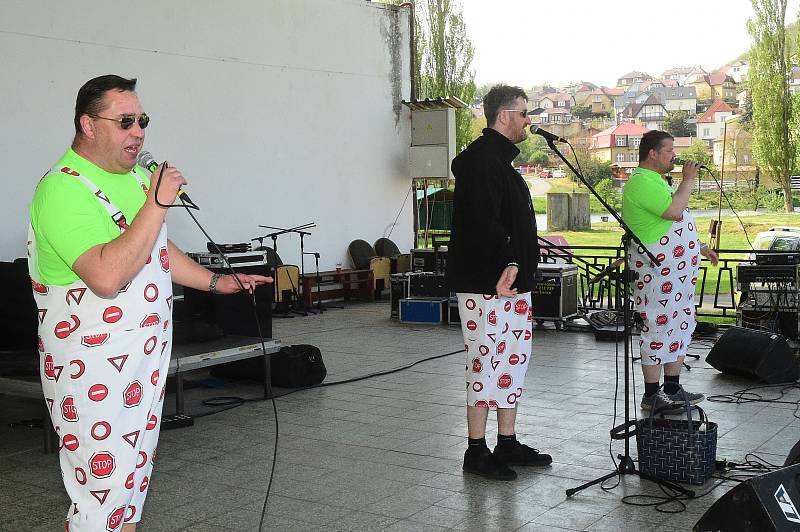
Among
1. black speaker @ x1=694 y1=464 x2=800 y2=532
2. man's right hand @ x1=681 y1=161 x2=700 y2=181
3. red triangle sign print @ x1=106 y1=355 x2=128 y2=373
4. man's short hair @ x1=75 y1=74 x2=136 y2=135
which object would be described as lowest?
black speaker @ x1=694 y1=464 x2=800 y2=532

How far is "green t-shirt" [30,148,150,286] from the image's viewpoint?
225 centimetres

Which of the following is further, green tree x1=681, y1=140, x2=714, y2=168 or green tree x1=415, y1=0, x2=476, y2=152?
green tree x1=681, y1=140, x2=714, y2=168

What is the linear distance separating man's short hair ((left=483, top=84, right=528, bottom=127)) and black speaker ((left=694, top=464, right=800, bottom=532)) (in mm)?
2145

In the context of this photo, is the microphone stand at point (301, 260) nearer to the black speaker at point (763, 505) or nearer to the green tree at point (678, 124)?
the black speaker at point (763, 505)

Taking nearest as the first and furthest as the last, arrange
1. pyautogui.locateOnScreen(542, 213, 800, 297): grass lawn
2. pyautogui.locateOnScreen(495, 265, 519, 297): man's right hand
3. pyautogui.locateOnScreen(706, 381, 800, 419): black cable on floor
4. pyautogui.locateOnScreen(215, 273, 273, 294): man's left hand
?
1. pyautogui.locateOnScreen(215, 273, 273, 294): man's left hand
2. pyautogui.locateOnScreen(495, 265, 519, 297): man's right hand
3. pyautogui.locateOnScreen(706, 381, 800, 419): black cable on floor
4. pyautogui.locateOnScreen(542, 213, 800, 297): grass lawn

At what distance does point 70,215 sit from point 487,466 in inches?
103

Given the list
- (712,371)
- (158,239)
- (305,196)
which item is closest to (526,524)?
(158,239)

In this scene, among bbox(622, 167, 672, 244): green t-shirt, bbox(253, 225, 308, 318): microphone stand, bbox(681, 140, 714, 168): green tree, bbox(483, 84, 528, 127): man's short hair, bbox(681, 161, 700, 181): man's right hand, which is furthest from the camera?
bbox(681, 140, 714, 168): green tree

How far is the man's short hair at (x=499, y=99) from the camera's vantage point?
418 centimetres

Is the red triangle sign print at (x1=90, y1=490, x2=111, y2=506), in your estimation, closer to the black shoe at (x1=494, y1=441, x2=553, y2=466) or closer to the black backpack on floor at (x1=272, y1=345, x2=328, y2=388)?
the black shoe at (x1=494, y1=441, x2=553, y2=466)

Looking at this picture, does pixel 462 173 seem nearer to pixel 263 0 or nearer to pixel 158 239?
pixel 158 239

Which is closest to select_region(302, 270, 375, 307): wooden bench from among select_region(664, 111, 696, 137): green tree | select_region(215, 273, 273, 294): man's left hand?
select_region(215, 273, 273, 294): man's left hand

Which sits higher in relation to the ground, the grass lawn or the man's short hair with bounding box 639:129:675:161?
the man's short hair with bounding box 639:129:675:161

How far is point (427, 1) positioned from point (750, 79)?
7.33 m
